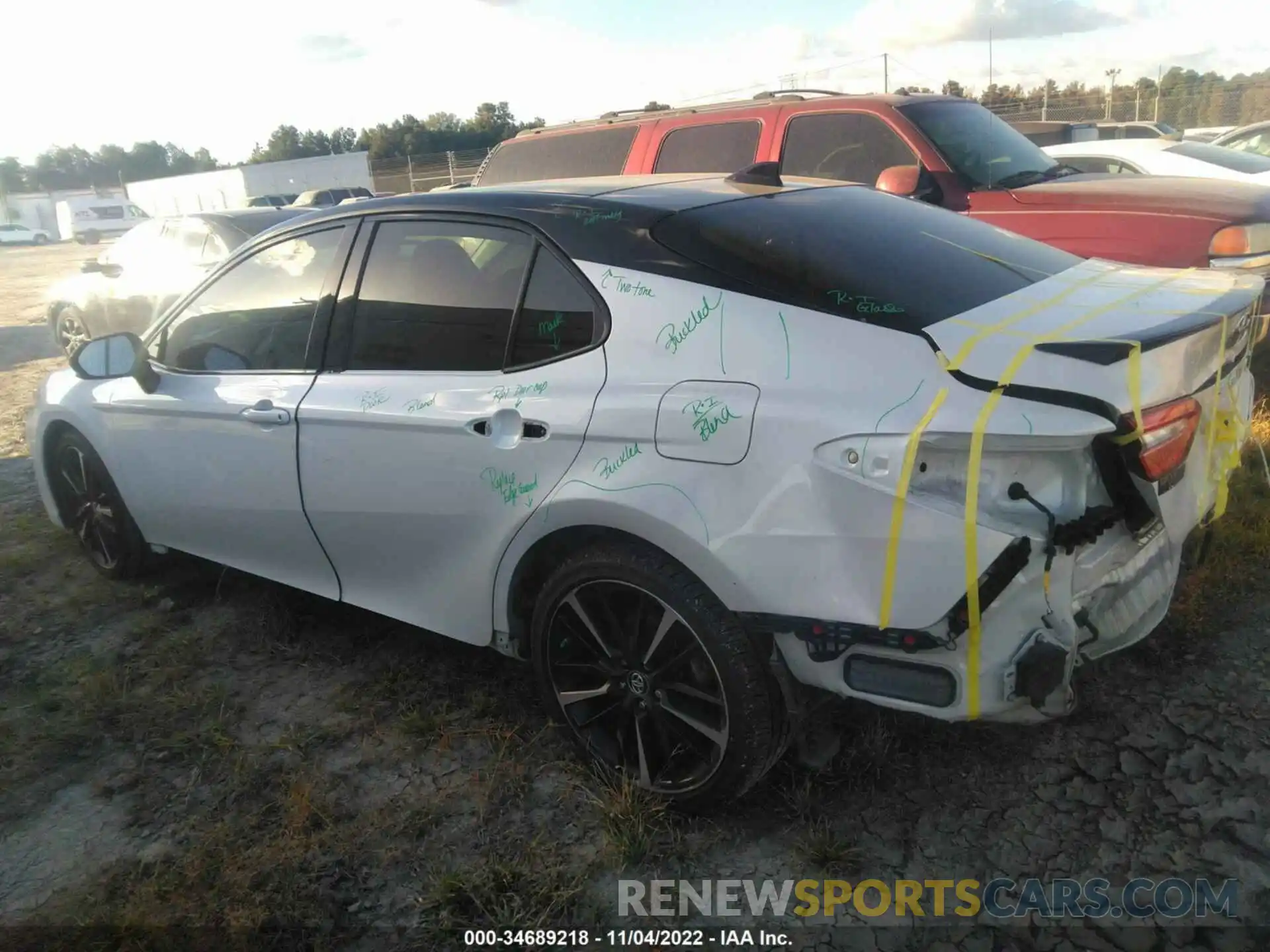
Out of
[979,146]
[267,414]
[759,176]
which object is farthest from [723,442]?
[979,146]

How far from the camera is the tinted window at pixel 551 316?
2625 mm

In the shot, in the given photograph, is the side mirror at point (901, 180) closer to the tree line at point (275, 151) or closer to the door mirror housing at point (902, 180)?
the door mirror housing at point (902, 180)

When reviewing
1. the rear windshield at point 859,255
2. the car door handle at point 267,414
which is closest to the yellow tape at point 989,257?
the rear windshield at point 859,255

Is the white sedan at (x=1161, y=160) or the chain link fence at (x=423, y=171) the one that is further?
the chain link fence at (x=423, y=171)

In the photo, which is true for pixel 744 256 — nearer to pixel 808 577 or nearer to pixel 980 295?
pixel 980 295

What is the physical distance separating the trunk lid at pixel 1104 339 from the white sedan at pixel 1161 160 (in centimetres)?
694

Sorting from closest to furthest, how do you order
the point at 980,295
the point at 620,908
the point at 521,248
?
the point at 620,908 < the point at 980,295 < the point at 521,248

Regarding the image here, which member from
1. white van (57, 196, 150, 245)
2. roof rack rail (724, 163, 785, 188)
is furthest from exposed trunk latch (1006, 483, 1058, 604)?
white van (57, 196, 150, 245)

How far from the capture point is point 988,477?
2033mm

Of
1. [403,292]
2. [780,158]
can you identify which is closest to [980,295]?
[403,292]

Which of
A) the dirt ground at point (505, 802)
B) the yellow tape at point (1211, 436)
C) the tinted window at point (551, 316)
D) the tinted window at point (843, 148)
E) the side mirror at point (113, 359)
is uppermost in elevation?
the tinted window at point (843, 148)

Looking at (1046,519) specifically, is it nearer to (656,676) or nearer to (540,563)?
(656,676)

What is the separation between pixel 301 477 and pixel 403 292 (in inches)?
28.5

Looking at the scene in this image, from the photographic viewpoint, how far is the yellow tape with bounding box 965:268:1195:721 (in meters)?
2.00
